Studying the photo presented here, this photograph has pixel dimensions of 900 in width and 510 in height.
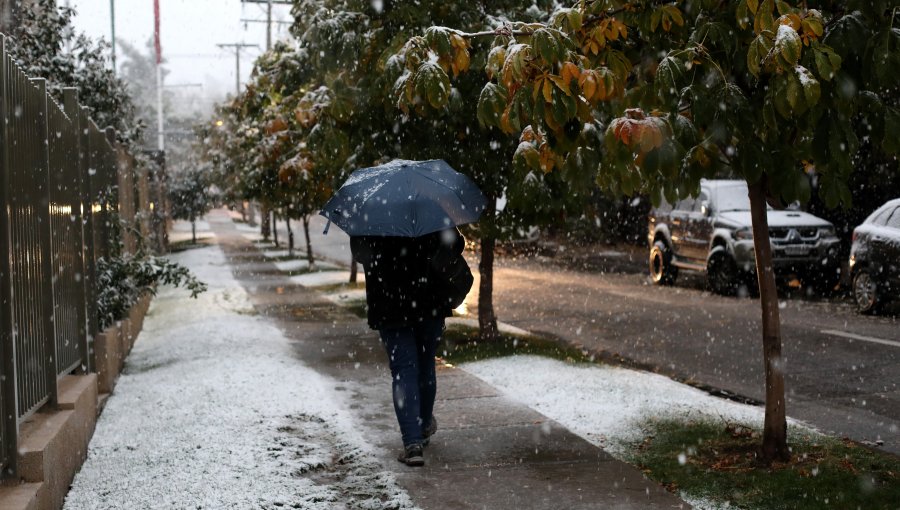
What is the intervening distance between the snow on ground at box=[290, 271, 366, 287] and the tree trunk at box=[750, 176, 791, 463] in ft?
49.8

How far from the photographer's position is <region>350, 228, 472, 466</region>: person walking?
5.96 m

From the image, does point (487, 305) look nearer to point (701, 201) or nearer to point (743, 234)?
point (743, 234)

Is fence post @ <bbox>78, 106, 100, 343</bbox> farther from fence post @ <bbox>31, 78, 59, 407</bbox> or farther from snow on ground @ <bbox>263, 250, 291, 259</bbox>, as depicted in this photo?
snow on ground @ <bbox>263, 250, 291, 259</bbox>

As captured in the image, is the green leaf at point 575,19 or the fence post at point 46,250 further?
the fence post at point 46,250

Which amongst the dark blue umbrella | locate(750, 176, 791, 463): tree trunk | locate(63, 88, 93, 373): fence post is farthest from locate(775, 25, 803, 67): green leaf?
locate(63, 88, 93, 373): fence post

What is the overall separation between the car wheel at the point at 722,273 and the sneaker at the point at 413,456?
1210cm

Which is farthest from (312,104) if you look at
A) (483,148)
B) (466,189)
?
(466,189)

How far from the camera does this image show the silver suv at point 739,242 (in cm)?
1689

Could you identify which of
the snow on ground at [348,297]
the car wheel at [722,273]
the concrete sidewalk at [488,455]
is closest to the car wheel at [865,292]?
the car wheel at [722,273]

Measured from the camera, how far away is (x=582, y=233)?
34.3 m

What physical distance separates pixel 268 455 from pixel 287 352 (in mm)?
4565

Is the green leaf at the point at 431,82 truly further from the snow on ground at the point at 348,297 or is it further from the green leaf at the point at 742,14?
the snow on ground at the point at 348,297

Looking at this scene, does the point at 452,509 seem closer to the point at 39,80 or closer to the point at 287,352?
the point at 39,80

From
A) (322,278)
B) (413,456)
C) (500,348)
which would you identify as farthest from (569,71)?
(322,278)
